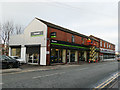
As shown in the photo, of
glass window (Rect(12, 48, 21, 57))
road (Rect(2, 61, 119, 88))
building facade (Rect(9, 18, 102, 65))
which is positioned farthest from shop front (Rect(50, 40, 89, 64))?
road (Rect(2, 61, 119, 88))

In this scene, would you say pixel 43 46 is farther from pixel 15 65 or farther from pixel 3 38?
pixel 3 38

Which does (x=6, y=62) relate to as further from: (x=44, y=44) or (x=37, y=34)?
(x=37, y=34)

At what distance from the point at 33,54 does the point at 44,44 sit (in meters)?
3.24

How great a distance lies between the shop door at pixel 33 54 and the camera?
740 inches

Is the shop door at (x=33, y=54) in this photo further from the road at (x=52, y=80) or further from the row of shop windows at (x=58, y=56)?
the road at (x=52, y=80)

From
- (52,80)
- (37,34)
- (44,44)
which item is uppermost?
(37,34)

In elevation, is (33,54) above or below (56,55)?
above

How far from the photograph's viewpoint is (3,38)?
3128cm

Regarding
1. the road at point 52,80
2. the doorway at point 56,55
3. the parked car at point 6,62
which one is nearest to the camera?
the road at point 52,80

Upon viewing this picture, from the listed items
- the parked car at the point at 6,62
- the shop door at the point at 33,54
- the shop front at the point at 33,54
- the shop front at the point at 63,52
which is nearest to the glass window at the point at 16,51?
the shop front at the point at 33,54

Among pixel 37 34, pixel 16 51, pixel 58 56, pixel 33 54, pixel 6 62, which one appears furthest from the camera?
pixel 16 51

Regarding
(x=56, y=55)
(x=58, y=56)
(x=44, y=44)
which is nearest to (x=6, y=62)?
(x=44, y=44)

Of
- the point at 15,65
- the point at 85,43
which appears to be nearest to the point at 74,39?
the point at 85,43

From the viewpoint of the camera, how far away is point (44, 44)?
715 inches
